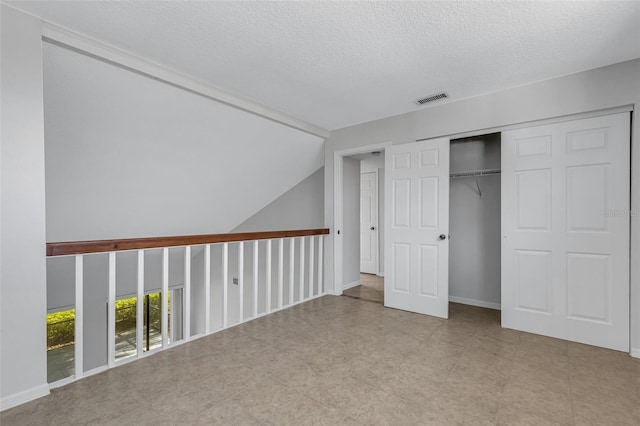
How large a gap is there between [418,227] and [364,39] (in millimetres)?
2137

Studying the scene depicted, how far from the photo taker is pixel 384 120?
12.7ft

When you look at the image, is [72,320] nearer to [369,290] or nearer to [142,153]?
[142,153]

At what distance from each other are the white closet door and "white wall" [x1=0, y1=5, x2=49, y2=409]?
3.80 m

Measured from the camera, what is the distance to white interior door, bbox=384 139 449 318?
338cm

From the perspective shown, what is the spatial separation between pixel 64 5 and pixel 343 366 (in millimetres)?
2943

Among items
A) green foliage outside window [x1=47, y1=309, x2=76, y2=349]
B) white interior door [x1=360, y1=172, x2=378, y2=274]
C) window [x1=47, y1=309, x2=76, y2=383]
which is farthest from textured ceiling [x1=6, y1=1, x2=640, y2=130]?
window [x1=47, y1=309, x2=76, y2=383]

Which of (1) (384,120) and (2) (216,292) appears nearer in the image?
(1) (384,120)

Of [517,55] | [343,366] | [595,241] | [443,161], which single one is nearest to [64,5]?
[343,366]

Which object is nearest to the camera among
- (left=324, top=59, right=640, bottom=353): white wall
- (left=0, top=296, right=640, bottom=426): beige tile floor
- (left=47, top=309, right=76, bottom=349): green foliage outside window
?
(left=0, top=296, right=640, bottom=426): beige tile floor

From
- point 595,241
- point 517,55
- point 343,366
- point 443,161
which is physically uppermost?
point 517,55

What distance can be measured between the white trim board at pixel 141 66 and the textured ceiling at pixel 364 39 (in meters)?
0.07

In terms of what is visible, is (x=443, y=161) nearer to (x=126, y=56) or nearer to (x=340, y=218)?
(x=340, y=218)

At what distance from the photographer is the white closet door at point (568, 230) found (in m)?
2.54

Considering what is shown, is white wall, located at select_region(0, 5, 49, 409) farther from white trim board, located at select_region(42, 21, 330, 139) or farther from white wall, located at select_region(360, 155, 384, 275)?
white wall, located at select_region(360, 155, 384, 275)
